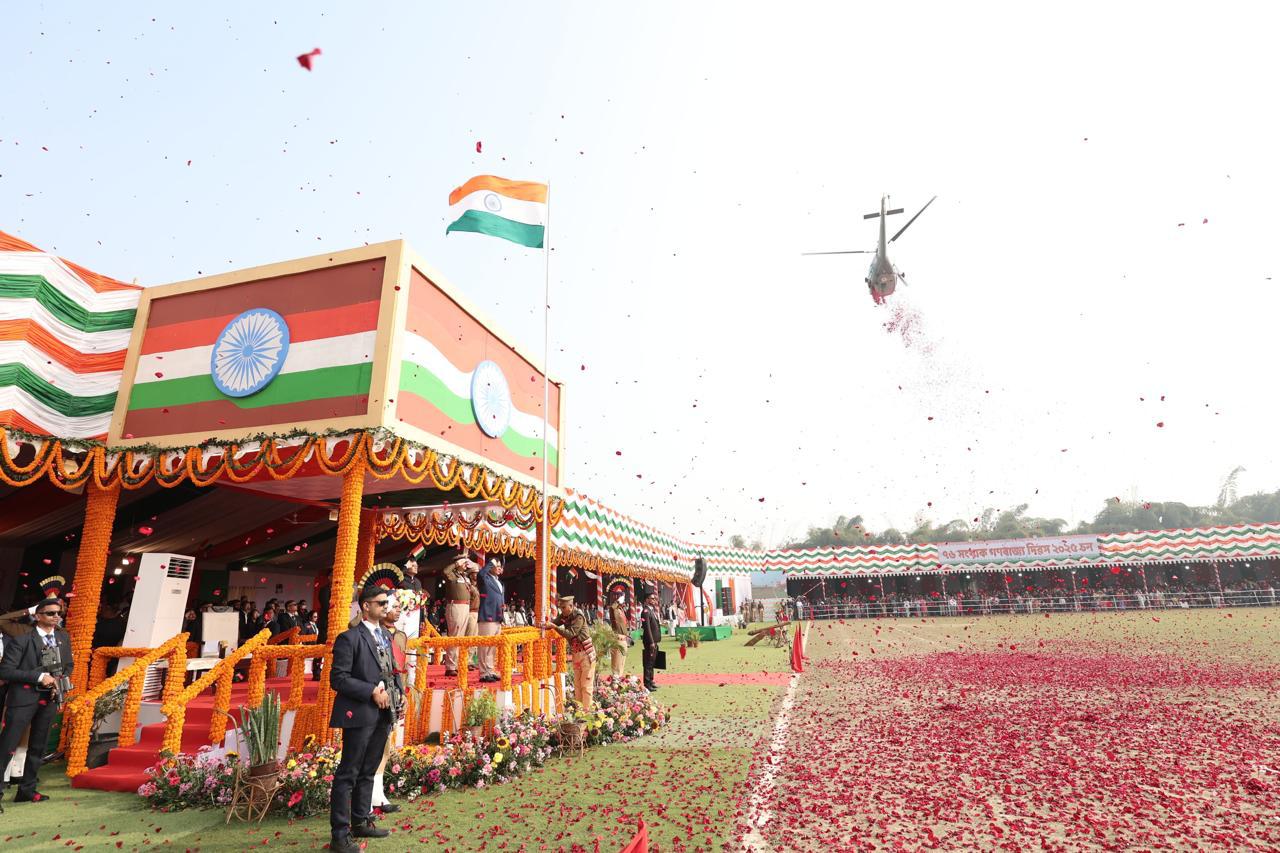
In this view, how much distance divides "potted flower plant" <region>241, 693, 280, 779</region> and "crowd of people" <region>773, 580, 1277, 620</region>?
116 feet

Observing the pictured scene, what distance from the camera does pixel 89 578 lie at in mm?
9039

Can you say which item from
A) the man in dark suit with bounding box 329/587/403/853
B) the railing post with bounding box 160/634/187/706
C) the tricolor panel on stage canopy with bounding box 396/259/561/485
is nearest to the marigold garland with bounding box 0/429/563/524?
the tricolor panel on stage canopy with bounding box 396/259/561/485

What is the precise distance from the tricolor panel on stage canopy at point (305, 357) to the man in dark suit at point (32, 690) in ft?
8.98

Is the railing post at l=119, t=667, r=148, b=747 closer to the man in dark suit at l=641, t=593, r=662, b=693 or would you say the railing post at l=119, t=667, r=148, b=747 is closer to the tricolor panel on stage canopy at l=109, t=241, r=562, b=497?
the tricolor panel on stage canopy at l=109, t=241, r=562, b=497

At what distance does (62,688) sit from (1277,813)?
1232 cm

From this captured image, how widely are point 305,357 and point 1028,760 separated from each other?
33.8ft

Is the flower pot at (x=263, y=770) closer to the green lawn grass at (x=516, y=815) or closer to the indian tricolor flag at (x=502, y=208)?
the green lawn grass at (x=516, y=815)

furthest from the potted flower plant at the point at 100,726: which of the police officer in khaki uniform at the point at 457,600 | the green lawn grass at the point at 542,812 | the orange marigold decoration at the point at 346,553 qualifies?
the police officer in khaki uniform at the point at 457,600

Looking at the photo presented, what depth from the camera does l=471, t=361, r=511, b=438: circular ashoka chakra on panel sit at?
35.4ft

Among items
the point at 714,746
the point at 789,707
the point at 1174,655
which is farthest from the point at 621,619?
the point at 1174,655

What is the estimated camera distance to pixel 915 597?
48.1 metres

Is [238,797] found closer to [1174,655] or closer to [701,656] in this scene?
[701,656]

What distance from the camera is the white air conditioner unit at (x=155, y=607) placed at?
30.6 ft

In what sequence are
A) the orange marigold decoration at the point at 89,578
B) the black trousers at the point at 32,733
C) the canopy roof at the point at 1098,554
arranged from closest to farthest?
the black trousers at the point at 32,733 < the orange marigold decoration at the point at 89,578 < the canopy roof at the point at 1098,554
